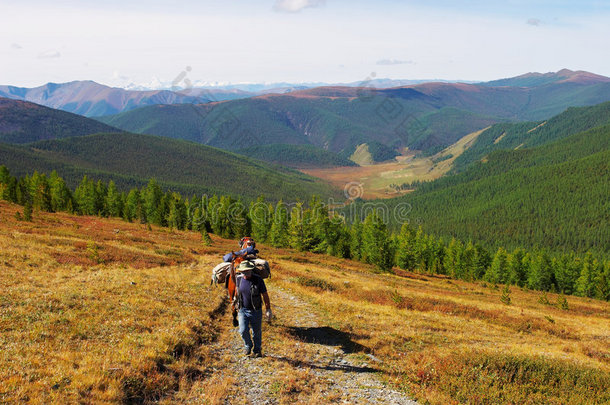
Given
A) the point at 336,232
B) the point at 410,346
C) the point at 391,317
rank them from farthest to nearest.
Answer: the point at 336,232, the point at 391,317, the point at 410,346

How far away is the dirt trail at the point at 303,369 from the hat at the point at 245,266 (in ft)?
10.6

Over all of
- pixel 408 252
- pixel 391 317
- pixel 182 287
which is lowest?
pixel 408 252

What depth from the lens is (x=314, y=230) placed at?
8225cm

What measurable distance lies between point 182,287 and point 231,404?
13.4 meters

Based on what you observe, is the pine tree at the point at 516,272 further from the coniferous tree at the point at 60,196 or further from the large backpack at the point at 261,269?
the coniferous tree at the point at 60,196

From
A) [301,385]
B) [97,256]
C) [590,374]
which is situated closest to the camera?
[301,385]

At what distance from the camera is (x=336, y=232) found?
88.0m

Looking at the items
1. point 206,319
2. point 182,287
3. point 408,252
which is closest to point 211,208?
point 408,252

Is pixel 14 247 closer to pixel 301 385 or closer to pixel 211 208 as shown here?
pixel 301 385

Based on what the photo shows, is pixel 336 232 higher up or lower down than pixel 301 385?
lower down

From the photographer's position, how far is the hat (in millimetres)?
12648

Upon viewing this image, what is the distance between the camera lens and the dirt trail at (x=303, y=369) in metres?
10.5

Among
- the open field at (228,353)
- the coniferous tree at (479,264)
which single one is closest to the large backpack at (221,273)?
the open field at (228,353)

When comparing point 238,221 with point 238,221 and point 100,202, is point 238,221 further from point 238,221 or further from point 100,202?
point 100,202
